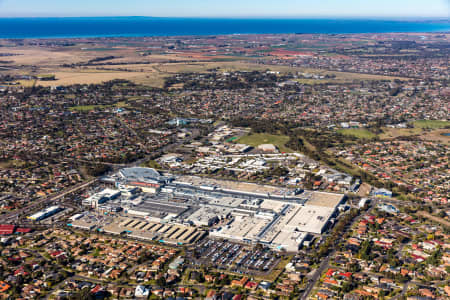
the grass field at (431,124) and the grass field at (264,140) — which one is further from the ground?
the grass field at (431,124)

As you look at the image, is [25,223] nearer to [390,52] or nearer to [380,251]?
[380,251]

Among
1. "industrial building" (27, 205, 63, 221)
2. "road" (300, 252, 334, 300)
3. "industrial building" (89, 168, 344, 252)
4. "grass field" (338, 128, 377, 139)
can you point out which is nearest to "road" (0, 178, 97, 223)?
"industrial building" (27, 205, 63, 221)

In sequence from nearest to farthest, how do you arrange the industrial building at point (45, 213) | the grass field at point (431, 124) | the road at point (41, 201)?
the industrial building at point (45, 213) < the road at point (41, 201) < the grass field at point (431, 124)

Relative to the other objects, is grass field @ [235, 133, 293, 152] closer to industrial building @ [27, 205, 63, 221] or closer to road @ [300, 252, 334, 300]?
industrial building @ [27, 205, 63, 221]

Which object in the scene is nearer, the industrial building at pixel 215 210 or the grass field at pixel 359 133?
the industrial building at pixel 215 210

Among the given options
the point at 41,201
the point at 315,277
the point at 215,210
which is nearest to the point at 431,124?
the point at 215,210

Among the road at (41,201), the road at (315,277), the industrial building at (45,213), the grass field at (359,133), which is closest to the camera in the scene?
the road at (315,277)

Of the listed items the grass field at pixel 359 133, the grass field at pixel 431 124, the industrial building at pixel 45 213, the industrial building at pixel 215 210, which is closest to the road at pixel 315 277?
the industrial building at pixel 215 210

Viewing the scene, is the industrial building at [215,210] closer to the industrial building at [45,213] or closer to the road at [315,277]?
the road at [315,277]
